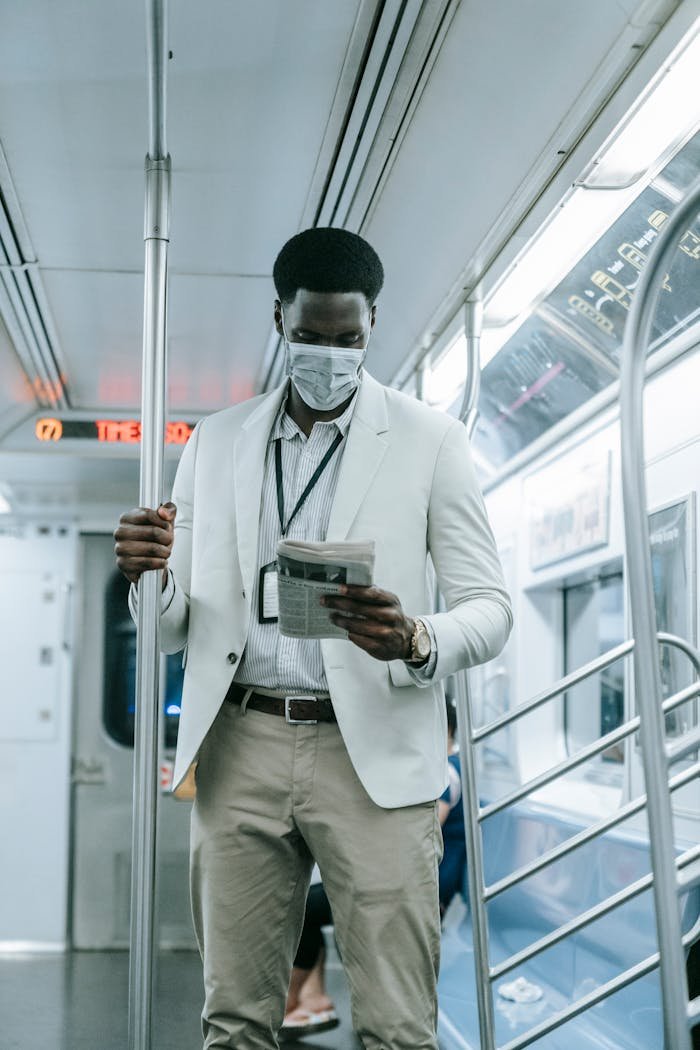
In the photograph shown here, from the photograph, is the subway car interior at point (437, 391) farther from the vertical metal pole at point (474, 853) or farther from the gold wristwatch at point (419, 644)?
the gold wristwatch at point (419, 644)

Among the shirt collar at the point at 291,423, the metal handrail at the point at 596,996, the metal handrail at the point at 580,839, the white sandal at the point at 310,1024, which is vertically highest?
the shirt collar at the point at 291,423

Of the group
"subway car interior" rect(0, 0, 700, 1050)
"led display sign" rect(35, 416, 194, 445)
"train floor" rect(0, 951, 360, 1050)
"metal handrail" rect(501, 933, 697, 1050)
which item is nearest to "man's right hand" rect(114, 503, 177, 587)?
"subway car interior" rect(0, 0, 700, 1050)

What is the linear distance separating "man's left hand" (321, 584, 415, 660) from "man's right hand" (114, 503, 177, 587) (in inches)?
15.2

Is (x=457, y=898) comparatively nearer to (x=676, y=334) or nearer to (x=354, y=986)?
(x=676, y=334)

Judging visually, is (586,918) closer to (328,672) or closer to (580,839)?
Answer: (580,839)

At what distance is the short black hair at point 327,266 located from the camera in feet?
7.61

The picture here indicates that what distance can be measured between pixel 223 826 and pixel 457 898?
5.36 meters

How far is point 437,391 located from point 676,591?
1.73 metres

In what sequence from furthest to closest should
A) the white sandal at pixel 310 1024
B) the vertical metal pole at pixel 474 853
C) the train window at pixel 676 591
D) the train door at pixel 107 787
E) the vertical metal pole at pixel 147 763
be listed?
the train door at pixel 107 787 < the white sandal at pixel 310 1024 < the train window at pixel 676 591 < the vertical metal pole at pixel 474 853 < the vertical metal pole at pixel 147 763

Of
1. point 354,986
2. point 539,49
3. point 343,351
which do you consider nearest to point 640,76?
point 539,49

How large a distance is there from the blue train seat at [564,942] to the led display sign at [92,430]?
8.37ft

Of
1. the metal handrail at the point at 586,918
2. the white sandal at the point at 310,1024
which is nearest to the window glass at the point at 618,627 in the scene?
the metal handrail at the point at 586,918

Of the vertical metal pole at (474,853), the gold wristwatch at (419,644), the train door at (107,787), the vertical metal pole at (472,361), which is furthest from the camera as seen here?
the train door at (107,787)

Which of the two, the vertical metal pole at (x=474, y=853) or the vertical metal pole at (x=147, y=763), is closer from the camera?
the vertical metal pole at (x=147, y=763)
